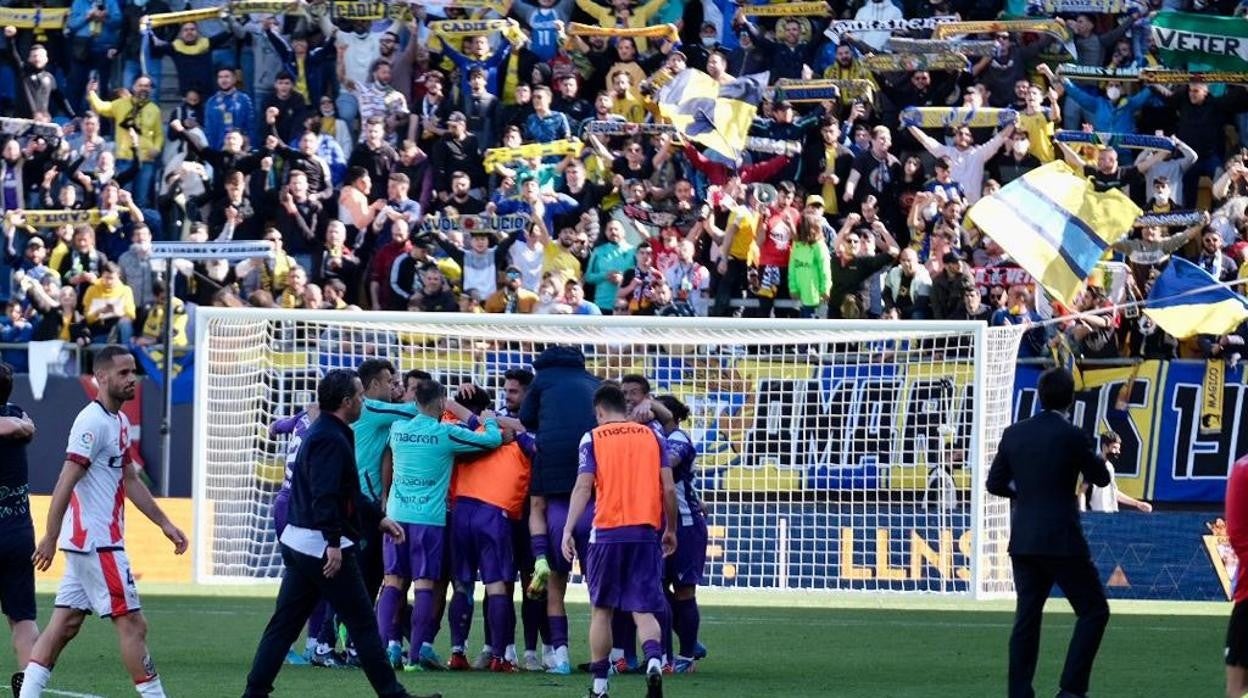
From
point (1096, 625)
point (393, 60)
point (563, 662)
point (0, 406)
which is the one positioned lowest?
point (563, 662)

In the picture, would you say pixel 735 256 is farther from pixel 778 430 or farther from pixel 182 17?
pixel 182 17

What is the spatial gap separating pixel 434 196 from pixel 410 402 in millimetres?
11162

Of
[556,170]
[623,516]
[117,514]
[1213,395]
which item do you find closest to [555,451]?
[623,516]

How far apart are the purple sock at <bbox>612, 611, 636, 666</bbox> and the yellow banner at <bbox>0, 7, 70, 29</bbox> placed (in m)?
17.2

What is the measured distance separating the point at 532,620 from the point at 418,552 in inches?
38.4

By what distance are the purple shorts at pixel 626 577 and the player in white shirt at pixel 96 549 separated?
2.61m

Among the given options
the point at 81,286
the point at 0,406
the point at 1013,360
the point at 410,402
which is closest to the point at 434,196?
the point at 81,286

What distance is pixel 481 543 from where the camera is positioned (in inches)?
563

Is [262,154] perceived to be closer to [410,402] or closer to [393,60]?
[393,60]

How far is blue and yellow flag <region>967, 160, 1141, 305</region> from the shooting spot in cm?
1944

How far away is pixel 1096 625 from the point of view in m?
11.3

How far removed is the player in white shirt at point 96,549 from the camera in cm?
1088

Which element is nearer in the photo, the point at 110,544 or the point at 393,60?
the point at 110,544

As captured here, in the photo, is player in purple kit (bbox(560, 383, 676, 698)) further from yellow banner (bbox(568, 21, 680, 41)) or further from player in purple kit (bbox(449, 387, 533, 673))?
yellow banner (bbox(568, 21, 680, 41))
